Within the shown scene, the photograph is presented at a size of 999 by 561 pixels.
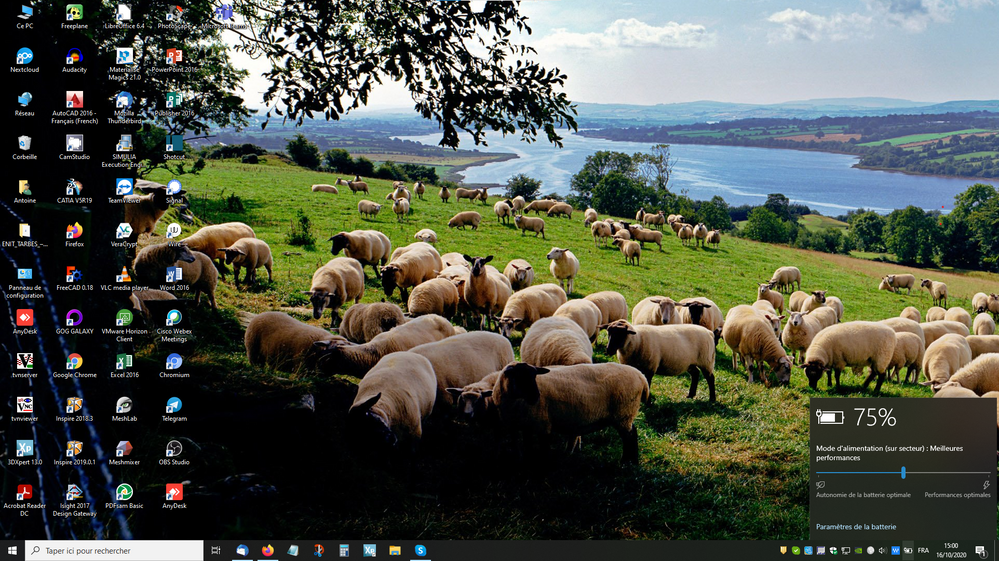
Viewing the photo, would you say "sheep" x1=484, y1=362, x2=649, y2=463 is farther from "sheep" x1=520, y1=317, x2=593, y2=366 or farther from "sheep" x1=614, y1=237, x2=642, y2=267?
"sheep" x1=614, y1=237, x2=642, y2=267

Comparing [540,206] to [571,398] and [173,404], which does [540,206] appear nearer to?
[571,398]

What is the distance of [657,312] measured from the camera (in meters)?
11.7

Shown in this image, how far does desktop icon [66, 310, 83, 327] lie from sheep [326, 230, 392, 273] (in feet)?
35.7

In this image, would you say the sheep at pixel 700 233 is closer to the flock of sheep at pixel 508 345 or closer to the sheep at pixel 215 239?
the flock of sheep at pixel 508 345

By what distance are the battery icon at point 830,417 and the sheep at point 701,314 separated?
745 centimetres

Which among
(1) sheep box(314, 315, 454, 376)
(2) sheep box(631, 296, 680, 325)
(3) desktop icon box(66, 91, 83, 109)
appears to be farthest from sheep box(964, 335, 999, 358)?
(3) desktop icon box(66, 91, 83, 109)

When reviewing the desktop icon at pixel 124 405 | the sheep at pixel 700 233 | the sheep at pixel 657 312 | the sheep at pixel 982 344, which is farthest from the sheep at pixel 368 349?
the sheep at pixel 700 233

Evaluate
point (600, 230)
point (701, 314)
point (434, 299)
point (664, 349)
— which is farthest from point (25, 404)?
point (600, 230)

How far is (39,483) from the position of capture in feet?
9.70

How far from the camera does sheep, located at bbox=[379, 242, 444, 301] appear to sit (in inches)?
485

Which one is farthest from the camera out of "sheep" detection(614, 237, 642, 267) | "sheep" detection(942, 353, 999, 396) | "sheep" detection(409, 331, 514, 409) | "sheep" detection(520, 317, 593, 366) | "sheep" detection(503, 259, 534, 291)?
"sheep" detection(614, 237, 642, 267)

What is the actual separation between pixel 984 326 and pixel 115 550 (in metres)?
22.9

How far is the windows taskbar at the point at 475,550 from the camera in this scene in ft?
9.57

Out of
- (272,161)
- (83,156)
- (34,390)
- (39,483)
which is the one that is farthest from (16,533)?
(272,161)
